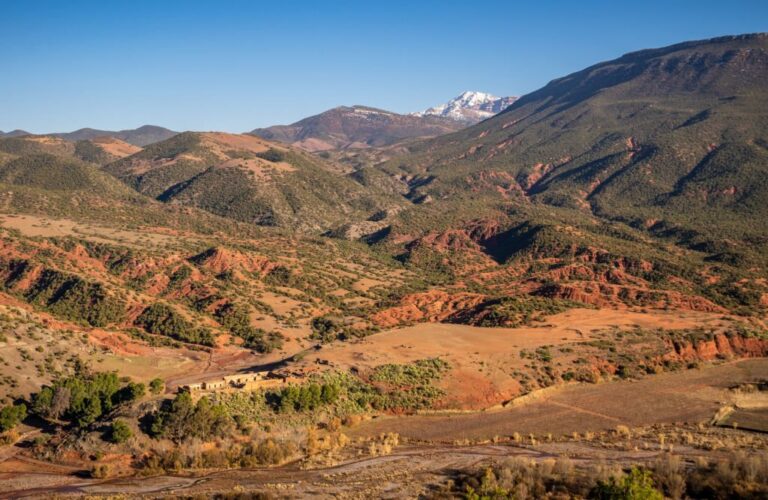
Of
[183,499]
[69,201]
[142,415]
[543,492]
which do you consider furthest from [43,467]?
[69,201]

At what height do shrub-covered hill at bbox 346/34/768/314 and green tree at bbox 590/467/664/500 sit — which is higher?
shrub-covered hill at bbox 346/34/768/314

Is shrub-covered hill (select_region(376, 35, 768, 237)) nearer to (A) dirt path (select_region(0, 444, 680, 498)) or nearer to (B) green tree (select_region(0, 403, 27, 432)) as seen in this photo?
(A) dirt path (select_region(0, 444, 680, 498))

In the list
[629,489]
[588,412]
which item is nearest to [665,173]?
[588,412]

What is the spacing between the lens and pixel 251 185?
148 metres

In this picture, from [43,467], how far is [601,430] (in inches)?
1215

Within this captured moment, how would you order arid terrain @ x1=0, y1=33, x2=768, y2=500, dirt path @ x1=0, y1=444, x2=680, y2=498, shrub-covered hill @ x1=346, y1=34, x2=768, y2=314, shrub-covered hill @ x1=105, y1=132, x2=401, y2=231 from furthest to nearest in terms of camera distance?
1. shrub-covered hill @ x1=105, y1=132, x2=401, y2=231
2. shrub-covered hill @ x1=346, y1=34, x2=768, y2=314
3. arid terrain @ x1=0, y1=33, x2=768, y2=500
4. dirt path @ x1=0, y1=444, x2=680, y2=498

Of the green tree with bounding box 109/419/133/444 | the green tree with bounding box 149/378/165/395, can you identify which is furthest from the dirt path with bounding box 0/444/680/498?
the green tree with bounding box 149/378/165/395

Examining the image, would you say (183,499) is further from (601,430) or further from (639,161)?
(639,161)

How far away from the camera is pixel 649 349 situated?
5334cm

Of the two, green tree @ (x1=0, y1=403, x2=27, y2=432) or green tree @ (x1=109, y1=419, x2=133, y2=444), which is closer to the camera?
green tree @ (x1=109, y1=419, x2=133, y2=444)

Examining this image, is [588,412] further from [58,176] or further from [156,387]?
[58,176]

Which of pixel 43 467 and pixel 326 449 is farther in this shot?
pixel 326 449

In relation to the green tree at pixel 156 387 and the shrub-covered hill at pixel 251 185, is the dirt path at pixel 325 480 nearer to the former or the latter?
the green tree at pixel 156 387

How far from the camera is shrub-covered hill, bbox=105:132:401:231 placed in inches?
5492
